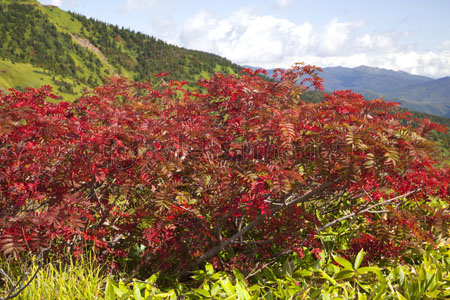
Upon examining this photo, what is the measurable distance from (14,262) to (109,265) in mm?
1340

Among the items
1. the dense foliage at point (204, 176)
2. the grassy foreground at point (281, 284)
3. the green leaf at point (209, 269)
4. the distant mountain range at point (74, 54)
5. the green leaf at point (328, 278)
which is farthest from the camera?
the distant mountain range at point (74, 54)

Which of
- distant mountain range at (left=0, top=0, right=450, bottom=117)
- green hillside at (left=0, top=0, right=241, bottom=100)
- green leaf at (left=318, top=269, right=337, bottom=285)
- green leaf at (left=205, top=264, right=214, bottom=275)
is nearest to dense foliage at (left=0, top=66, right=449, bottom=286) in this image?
green leaf at (left=205, top=264, right=214, bottom=275)

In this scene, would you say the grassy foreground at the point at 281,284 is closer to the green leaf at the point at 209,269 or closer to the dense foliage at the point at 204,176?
the green leaf at the point at 209,269

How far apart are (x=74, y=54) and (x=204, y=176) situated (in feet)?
472

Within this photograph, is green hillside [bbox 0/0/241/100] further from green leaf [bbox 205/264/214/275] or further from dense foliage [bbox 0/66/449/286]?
green leaf [bbox 205/264/214/275]

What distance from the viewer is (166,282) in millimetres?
4047

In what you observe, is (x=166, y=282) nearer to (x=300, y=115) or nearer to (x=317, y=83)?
(x=300, y=115)

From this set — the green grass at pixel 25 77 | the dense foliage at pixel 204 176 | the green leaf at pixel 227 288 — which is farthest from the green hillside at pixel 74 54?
the green leaf at pixel 227 288

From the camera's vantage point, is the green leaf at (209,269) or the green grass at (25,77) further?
the green grass at (25,77)

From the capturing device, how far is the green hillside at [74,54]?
9669 cm

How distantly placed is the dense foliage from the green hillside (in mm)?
73460

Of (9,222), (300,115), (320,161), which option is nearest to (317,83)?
(300,115)

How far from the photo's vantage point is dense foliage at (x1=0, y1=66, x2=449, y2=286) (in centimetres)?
283

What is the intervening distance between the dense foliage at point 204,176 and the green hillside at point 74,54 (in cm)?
7346
